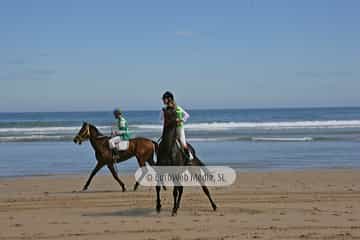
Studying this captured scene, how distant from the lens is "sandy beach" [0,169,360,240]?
9375 mm

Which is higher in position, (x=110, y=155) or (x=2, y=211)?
(x=110, y=155)

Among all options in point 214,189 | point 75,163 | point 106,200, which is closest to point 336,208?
point 214,189

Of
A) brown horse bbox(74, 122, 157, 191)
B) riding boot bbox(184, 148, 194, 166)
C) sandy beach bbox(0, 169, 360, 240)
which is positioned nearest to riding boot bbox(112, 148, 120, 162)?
brown horse bbox(74, 122, 157, 191)

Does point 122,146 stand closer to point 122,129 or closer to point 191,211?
point 122,129

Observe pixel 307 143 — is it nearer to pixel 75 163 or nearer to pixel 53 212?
pixel 75 163

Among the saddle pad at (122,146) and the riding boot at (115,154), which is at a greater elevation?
the saddle pad at (122,146)

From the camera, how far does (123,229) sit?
974 centimetres

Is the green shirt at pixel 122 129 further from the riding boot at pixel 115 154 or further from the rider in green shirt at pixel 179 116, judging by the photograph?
the rider in green shirt at pixel 179 116

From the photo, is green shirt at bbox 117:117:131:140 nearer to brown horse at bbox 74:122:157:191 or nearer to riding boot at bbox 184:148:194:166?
brown horse at bbox 74:122:157:191

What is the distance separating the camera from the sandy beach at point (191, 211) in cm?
938

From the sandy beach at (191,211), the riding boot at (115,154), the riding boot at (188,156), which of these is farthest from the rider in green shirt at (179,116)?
the riding boot at (115,154)

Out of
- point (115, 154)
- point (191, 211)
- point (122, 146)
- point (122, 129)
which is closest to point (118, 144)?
point (122, 146)

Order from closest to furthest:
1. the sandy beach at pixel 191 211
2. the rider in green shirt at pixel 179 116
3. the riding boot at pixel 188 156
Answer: the sandy beach at pixel 191 211, the rider in green shirt at pixel 179 116, the riding boot at pixel 188 156

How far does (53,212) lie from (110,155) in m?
4.20
